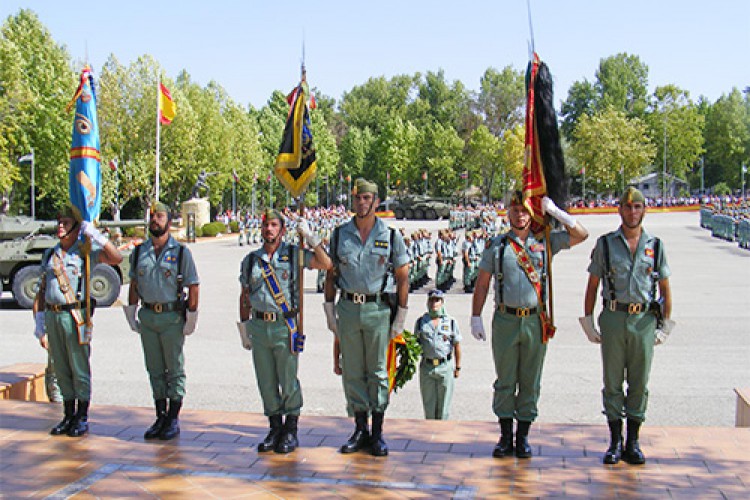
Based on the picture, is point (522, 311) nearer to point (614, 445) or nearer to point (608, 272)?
point (608, 272)

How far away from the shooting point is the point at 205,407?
870 cm

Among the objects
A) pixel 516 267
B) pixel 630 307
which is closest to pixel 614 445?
pixel 630 307

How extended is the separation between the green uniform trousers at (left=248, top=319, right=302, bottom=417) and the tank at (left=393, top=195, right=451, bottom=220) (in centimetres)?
5502

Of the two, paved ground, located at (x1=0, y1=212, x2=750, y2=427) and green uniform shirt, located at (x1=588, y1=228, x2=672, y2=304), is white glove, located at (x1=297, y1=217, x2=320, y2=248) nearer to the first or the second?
green uniform shirt, located at (x1=588, y1=228, x2=672, y2=304)

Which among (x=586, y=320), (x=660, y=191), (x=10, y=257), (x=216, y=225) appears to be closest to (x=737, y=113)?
(x=660, y=191)

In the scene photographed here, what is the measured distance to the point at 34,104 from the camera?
114ft

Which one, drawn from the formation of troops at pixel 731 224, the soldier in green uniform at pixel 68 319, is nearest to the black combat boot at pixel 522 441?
the soldier in green uniform at pixel 68 319

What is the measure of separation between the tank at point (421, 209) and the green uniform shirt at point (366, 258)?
5500 cm

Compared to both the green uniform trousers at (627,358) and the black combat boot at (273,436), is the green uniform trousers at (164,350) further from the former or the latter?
the green uniform trousers at (627,358)

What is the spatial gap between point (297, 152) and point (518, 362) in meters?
2.48

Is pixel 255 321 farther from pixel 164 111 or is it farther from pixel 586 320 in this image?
pixel 164 111

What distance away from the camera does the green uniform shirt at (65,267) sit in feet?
21.1

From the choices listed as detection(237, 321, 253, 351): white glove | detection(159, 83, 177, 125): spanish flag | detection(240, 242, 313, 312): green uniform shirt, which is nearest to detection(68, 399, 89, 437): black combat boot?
detection(237, 321, 253, 351): white glove

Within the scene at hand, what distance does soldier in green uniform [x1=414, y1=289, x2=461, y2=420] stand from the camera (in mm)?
7660
